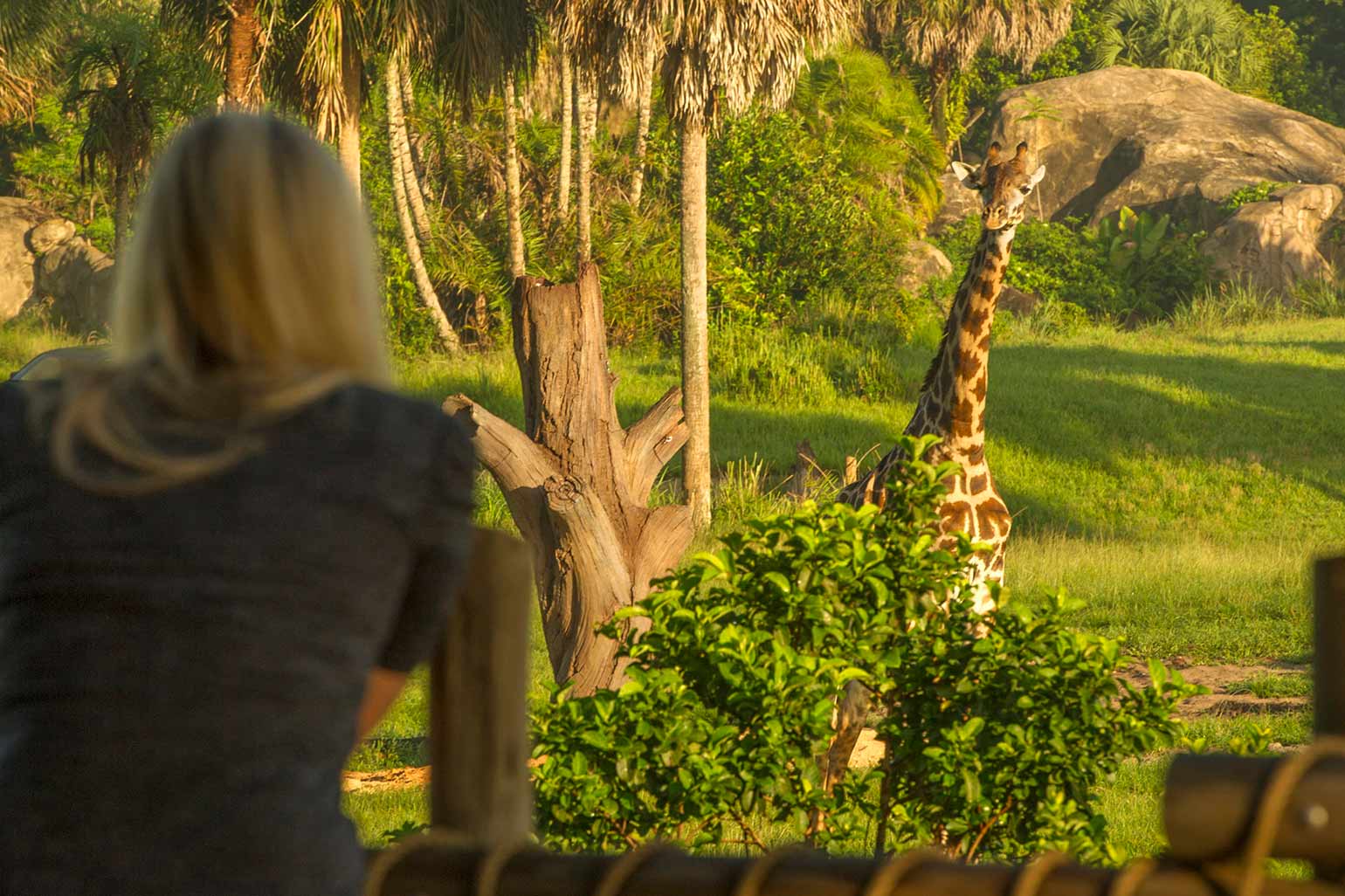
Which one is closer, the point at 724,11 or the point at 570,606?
the point at 570,606

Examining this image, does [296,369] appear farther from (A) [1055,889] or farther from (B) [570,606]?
(B) [570,606]

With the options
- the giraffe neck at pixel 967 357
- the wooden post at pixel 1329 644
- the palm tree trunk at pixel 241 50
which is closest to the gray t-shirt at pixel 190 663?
the wooden post at pixel 1329 644

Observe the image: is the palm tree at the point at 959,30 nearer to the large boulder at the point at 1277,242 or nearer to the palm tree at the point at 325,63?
the large boulder at the point at 1277,242

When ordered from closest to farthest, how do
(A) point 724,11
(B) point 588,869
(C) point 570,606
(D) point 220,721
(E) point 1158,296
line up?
1. (D) point 220,721
2. (B) point 588,869
3. (C) point 570,606
4. (A) point 724,11
5. (E) point 1158,296

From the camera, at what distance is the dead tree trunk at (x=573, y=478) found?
7863 mm

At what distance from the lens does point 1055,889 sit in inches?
75.4

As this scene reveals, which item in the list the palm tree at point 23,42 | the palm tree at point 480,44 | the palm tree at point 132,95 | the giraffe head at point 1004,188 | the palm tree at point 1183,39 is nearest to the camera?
the giraffe head at point 1004,188

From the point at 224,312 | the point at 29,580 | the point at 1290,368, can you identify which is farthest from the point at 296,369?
the point at 1290,368

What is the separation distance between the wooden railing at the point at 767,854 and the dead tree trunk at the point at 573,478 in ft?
18.2

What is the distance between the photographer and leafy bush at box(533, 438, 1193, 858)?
14.6ft

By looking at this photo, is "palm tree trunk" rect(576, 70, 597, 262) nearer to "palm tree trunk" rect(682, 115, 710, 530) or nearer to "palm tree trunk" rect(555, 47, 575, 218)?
"palm tree trunk" rect(555, 47, 575, 218)

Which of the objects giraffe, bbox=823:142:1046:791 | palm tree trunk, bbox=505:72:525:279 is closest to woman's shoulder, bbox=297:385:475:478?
giraffe, bbox=823:142:1046:791

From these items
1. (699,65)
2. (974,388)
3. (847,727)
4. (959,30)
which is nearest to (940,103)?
(959,30)

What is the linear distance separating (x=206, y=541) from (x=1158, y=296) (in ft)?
127
